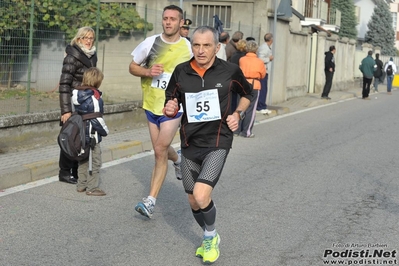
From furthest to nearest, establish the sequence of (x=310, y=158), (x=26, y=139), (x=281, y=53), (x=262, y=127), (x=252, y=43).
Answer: (x=281, y=53) → (x=262, y=127) → (x=252, y=43) → (x=310, y=158) → (x=26, y=139)

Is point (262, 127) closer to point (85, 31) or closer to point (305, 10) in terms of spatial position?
point (85, 31)

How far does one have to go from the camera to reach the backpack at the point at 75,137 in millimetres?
7891

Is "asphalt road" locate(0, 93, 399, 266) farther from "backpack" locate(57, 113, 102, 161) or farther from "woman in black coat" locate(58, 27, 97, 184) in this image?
"woman in black coat" locate(58, 27, 97, 184)

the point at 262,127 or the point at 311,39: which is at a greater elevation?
the point at 311,39

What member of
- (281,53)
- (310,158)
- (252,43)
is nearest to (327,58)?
(281,53)

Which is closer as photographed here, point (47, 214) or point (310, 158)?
point (47, 214)

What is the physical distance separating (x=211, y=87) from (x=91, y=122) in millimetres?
2689

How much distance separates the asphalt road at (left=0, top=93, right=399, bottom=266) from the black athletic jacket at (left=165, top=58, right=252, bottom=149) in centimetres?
97

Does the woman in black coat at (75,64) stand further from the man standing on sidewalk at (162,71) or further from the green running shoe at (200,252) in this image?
the green running shoe at (200,252)

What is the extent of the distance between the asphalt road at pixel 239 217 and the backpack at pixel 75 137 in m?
0.48

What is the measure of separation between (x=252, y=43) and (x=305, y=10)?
98.6 feet

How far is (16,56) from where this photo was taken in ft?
35.1

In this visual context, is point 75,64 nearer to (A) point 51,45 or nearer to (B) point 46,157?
(B) point 46,157

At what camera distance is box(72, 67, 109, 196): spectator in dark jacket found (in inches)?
311
